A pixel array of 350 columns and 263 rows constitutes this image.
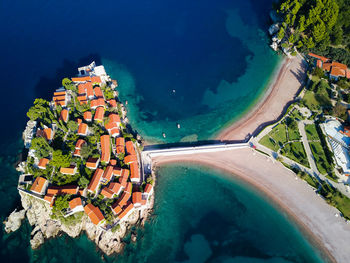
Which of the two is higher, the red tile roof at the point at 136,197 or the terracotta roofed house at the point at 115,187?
the terracotta roofed house at the point at 115,187

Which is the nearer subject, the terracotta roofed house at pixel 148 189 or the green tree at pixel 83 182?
the green tree at pixel 83 182

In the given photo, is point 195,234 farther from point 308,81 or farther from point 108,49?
point 108,49

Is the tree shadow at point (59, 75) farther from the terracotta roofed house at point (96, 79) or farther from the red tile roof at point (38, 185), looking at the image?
the red tile roof at point (38, 185)

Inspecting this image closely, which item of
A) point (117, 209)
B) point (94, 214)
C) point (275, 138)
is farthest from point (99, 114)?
point (275, 138)

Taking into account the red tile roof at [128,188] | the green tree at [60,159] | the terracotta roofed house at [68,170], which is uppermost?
the green tree at [60,159]

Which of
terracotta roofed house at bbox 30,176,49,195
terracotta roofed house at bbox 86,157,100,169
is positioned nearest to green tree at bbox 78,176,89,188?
terracotta roofed house at bbox 86,157,100,169

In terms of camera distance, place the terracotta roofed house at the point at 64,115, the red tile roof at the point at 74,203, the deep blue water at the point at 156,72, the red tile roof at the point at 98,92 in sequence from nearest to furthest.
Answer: the red tile roof at the point at 74,203, the deep blue water at the point at 156,72, the terracotta roofed house at the point at 64,115, the red tile roof at the point at 98,92

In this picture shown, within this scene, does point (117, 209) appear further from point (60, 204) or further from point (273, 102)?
point (273, 102)

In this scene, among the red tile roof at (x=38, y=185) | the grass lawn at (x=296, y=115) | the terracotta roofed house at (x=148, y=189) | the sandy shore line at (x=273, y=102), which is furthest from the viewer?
the sandy shore line at (x=273, y=102)

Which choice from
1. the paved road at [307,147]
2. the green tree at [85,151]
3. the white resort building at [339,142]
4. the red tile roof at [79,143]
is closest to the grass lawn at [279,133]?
the paved road at [307,147]
